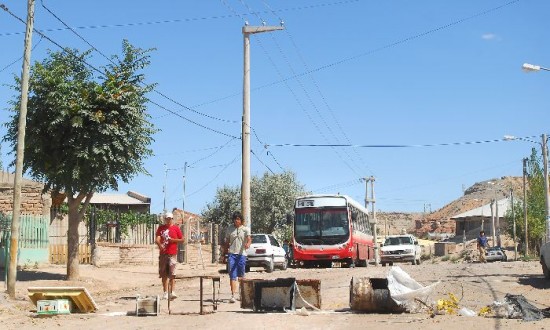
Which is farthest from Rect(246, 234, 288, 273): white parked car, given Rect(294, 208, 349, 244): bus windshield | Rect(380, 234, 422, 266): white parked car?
Rect(380, 234, 422, 266): white parked car

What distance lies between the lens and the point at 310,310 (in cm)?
1294

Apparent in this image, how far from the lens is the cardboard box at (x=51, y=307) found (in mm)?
12500

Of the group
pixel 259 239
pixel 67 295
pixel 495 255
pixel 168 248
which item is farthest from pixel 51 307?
pixel 495 255

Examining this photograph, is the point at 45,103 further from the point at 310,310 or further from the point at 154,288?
the point at 310,310

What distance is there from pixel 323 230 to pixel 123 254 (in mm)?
9236

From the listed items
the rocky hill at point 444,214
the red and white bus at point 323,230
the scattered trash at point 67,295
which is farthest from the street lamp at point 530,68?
the rocky hill at point 444,214

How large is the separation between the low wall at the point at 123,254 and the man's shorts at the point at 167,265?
561 inches

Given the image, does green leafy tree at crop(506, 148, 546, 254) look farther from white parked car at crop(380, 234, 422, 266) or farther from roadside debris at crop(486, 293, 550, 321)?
roadside debris at crop(486, 293, 550, 321)

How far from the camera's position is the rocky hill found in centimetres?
11444

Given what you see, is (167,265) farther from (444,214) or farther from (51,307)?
(444,214)

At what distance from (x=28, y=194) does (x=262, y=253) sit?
Answer: 9561 millimetres

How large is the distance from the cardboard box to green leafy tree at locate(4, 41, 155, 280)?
734 centimetres

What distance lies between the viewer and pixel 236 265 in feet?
50.7

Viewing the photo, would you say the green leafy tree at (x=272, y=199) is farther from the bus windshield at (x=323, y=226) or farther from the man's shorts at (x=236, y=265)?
the man's shorts at (x=236, y=265)
